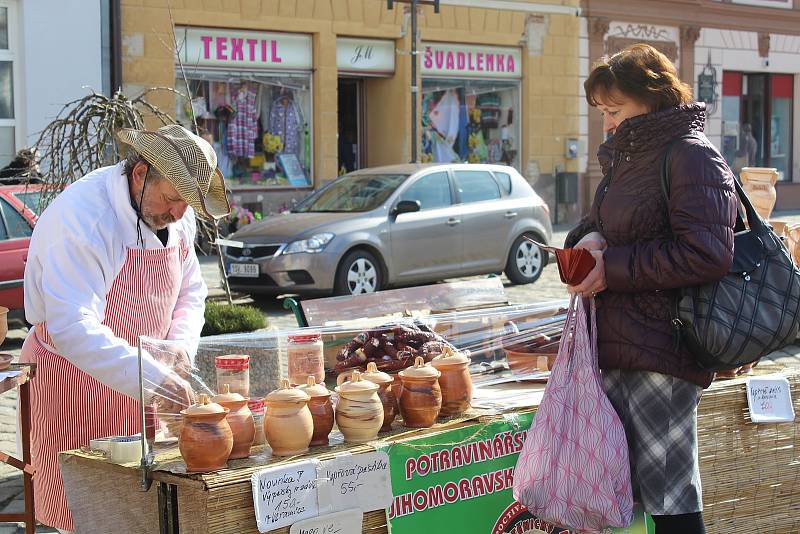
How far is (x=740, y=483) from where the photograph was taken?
4273mm

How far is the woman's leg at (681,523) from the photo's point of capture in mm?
3150

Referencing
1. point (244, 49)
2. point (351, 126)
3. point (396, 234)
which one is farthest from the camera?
point (351, 126)

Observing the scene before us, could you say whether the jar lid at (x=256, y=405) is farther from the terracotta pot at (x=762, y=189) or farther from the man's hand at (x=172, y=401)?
the terracotta pot at (x=762, y=189)

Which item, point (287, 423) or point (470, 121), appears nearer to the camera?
point (287, 423)

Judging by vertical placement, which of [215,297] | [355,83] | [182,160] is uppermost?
[355,83]

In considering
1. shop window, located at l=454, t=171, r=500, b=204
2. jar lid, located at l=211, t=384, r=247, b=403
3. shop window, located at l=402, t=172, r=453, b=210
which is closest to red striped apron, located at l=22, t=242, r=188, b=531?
jar lid, located at l=211, t=384, r=247, b=403

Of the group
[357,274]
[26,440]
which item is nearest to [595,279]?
[26,440]

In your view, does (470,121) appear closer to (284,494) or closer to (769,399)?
(769,399)

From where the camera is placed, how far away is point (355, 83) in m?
20.9

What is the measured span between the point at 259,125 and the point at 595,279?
641 inches

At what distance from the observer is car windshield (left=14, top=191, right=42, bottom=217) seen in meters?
9.95

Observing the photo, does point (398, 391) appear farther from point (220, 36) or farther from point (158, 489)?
point (220, 36)

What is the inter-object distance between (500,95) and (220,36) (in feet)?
21.3

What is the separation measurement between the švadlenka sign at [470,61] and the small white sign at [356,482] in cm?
1717
